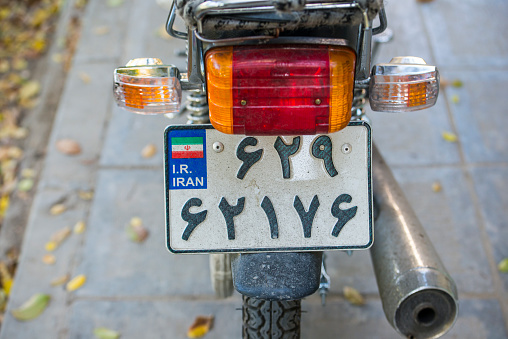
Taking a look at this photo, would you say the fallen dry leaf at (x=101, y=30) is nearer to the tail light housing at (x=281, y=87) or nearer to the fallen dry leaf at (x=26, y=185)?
the fallen dry leaf at (x=26, y=185)

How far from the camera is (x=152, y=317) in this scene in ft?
8.70

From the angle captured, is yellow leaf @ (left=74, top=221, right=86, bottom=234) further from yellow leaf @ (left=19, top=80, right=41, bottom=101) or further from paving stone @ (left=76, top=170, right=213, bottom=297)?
yellow leaf @ (left=19, top=80, right=41, bottom=101)

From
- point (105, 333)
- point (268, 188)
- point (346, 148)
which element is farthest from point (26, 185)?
point (346, 148)

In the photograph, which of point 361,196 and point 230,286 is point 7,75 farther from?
point 361,196

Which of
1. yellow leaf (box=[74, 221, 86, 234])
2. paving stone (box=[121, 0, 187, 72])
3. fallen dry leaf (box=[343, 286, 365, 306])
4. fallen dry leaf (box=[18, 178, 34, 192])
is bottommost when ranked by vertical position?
fallen dry leaf (box=[343, 286, 365, 306])

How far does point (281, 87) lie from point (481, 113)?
2.54 metres

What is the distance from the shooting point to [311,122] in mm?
1498

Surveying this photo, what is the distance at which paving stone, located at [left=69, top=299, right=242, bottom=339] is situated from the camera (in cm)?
259

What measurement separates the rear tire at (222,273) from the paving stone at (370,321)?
0.52 m

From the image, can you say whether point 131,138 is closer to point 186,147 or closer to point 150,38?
point 150,38

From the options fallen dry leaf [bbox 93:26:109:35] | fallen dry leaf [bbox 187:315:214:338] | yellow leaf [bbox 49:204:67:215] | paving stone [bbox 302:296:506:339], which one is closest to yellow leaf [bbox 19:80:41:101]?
fallen dry leaf [bbox 93:26:109:35]

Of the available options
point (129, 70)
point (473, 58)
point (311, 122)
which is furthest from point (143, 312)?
point (473, 58)

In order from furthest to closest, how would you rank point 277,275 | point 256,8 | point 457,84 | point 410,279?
1. point 457,84
2. point 410,279
3. point 277,275
4. point 256,8

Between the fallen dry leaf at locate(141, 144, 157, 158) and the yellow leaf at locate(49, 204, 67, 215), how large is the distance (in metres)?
0.58
